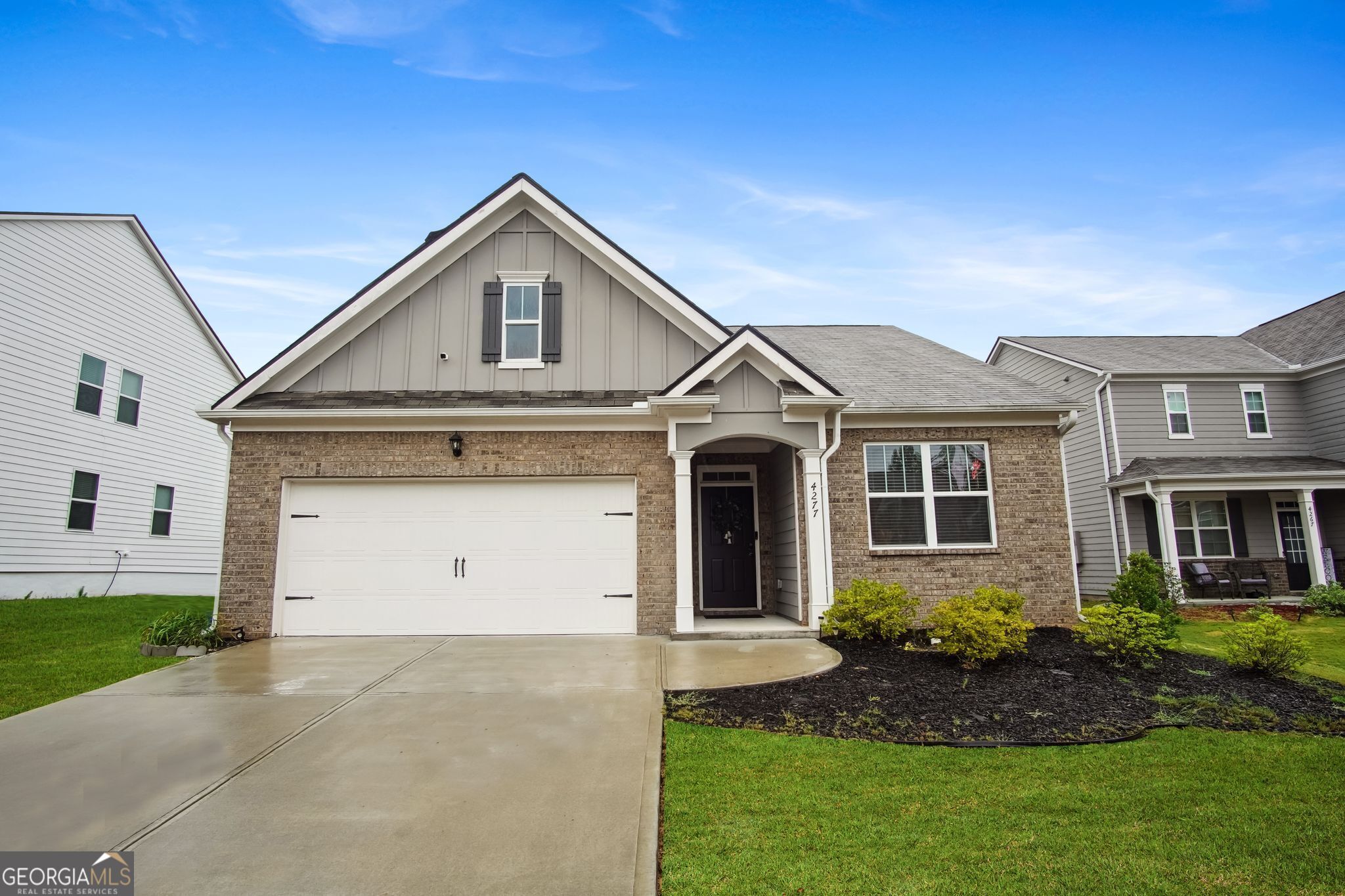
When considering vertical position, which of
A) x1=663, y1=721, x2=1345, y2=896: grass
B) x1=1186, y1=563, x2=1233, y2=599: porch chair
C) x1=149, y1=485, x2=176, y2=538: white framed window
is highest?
x1=149, y1=485, x2=176, y2=538: white framed window

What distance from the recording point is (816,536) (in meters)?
9.94

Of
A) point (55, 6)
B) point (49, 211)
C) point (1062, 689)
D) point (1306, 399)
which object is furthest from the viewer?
point (1306, 399)

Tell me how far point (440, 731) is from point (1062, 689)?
5713mm

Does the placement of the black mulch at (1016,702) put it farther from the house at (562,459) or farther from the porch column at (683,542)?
the house at (562,459)

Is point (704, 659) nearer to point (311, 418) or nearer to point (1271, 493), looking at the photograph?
point (311, 418)

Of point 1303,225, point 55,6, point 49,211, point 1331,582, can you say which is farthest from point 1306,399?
point 49,211

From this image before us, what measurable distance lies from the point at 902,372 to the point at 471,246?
7.63m

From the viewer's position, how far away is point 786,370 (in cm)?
991

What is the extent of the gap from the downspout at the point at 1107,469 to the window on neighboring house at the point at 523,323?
14206mm

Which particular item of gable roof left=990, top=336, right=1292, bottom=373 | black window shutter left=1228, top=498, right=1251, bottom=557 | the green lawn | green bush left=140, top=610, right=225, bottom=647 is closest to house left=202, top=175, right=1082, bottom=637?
green bush left=140, top=610, right=225, bottom=647

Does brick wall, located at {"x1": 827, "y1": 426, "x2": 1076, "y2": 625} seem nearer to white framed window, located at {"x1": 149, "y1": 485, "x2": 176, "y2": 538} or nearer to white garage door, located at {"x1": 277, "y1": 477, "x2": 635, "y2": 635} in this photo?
white garage door, located at {"x1": 277, "y1": 477, "x2": 635, "y2": 635}

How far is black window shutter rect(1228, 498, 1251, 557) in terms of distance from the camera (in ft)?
54.5

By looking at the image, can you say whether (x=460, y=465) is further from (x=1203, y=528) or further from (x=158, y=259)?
(x=1203, y=528)

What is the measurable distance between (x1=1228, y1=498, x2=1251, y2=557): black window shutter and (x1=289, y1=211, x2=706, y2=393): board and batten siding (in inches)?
574
